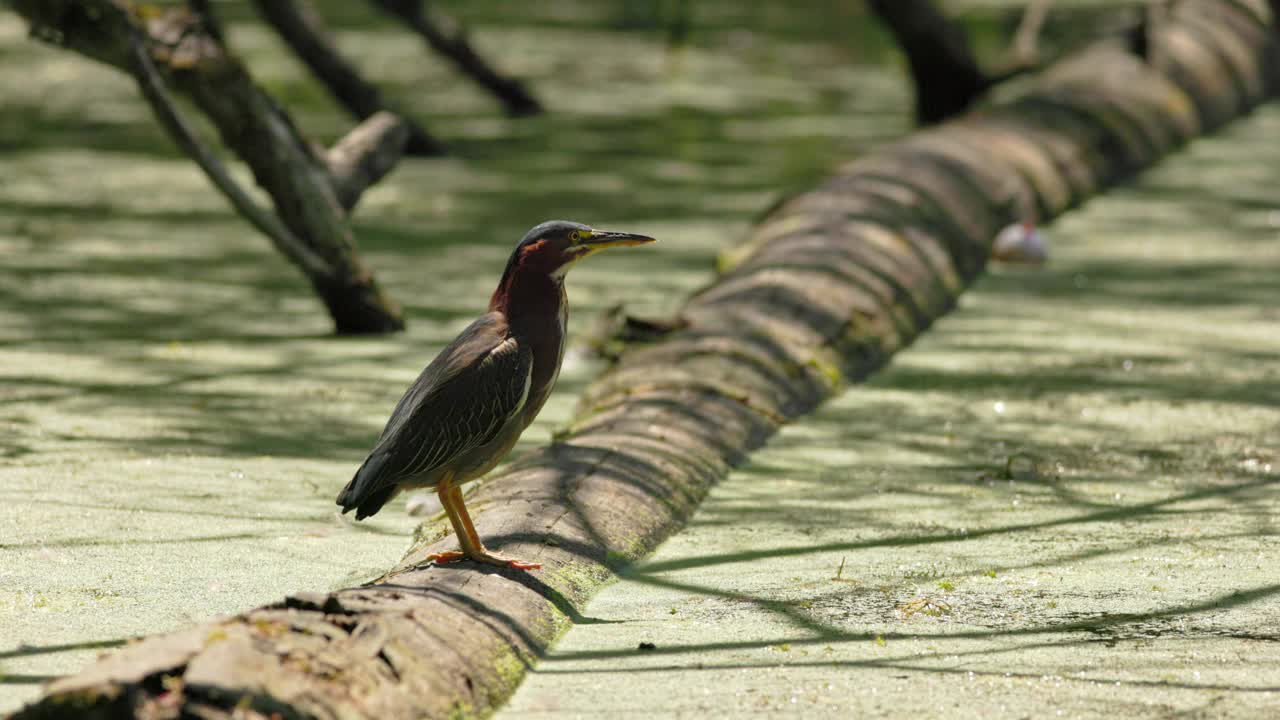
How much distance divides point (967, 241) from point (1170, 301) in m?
0.73

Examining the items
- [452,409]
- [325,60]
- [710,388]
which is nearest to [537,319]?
[452,409]

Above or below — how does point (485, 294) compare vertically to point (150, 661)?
below

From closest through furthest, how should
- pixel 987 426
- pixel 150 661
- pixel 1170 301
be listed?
pixel 150 661, pixel 987 426, pixel 1170 301

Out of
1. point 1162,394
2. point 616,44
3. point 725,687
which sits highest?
point 725,687

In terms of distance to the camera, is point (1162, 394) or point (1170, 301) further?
point (1170, 301)

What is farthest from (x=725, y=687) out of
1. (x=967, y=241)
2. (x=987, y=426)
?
(x=967, y=241)

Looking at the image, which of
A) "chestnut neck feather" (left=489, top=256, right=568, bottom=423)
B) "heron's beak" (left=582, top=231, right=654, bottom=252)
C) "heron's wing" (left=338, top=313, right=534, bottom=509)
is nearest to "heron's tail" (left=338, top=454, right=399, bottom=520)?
"heron's wing" (left=338, top=313, right=534, bottom=509)

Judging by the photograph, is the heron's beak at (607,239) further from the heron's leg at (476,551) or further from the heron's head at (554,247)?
the heron's leg at (476,551)

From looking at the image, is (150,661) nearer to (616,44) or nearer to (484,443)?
(484,443)

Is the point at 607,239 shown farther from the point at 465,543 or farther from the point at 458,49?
the point at 458,49

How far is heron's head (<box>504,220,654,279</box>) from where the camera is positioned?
3.17 meters

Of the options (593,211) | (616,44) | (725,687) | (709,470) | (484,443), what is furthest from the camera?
(616,44)

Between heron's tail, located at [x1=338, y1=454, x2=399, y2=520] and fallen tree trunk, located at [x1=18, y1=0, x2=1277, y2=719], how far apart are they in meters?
0.13

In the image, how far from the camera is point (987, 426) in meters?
4.23
